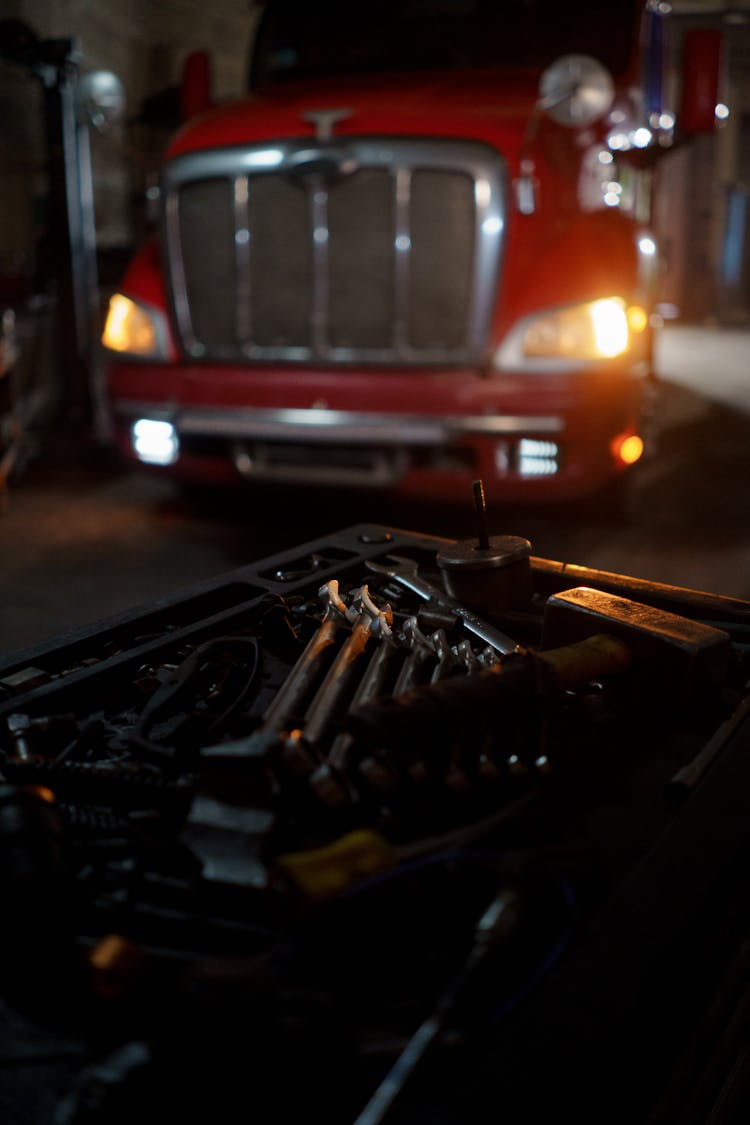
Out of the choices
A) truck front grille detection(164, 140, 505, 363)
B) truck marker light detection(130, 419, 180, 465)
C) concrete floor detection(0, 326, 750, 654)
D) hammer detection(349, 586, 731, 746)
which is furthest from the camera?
truck marker light detection(130, 419, 180, 465)

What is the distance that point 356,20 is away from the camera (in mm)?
4266

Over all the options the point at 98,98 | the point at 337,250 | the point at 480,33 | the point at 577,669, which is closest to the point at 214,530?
the point at 337,250

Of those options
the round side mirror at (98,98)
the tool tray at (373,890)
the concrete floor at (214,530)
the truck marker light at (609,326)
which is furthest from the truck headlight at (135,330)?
the tool tray at (373,890)

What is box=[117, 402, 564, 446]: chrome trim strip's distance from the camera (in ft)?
11.5

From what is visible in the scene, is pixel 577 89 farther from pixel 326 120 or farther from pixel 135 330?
pixel 135 330

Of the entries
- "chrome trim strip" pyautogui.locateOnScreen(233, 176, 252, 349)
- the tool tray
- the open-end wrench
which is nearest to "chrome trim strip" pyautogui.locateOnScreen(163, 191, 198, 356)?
"chrome trim strip" pyautogui.locateOnScreen(233, 176, 252, 349)

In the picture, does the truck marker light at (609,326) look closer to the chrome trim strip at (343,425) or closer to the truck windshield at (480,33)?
the chrome trim strip at (343,425)

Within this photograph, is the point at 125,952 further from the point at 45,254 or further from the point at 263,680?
the point at 45,254

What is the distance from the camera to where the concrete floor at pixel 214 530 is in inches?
132

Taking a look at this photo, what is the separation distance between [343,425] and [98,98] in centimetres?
334

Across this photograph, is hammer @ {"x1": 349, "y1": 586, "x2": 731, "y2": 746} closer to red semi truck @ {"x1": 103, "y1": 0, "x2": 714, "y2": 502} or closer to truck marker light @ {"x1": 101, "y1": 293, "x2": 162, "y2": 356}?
red semi truck @ {"x1": 103, "y1": 0, "x2": 714, "y2": 502}

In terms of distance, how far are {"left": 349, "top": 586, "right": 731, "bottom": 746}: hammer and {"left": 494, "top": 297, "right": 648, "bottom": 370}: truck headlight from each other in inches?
89.9

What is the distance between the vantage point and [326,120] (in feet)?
12.0

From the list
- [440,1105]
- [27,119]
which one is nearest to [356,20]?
[440,1105]
